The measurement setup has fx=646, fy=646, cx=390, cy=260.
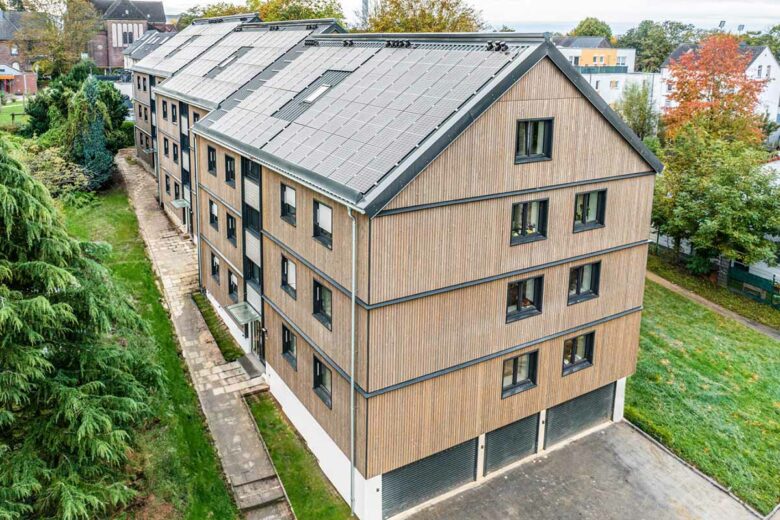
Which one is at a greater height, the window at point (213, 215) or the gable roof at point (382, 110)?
the gable roof at point (382, 110)

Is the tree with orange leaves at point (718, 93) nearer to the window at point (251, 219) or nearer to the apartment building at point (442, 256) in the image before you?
the apartment building at point (442, 256)

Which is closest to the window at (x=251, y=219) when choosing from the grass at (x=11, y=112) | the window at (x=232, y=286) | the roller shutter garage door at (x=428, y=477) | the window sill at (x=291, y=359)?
the window at (x=232, y=286)

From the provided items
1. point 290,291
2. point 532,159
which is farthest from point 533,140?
point 290,291

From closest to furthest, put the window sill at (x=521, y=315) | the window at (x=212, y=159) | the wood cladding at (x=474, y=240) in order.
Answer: the wood cladding at (x=474, y=240) → the window sill at (x=521, y=315) → the window at (x=212, y=159)

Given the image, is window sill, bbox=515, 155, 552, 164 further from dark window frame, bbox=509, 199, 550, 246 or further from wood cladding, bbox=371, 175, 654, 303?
dark window frame, bbox=509, 199, 550, 246

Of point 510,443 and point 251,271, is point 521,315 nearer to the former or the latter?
point 510,443

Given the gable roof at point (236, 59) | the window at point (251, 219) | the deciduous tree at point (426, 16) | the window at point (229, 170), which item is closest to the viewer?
the window at point (251, 219)
